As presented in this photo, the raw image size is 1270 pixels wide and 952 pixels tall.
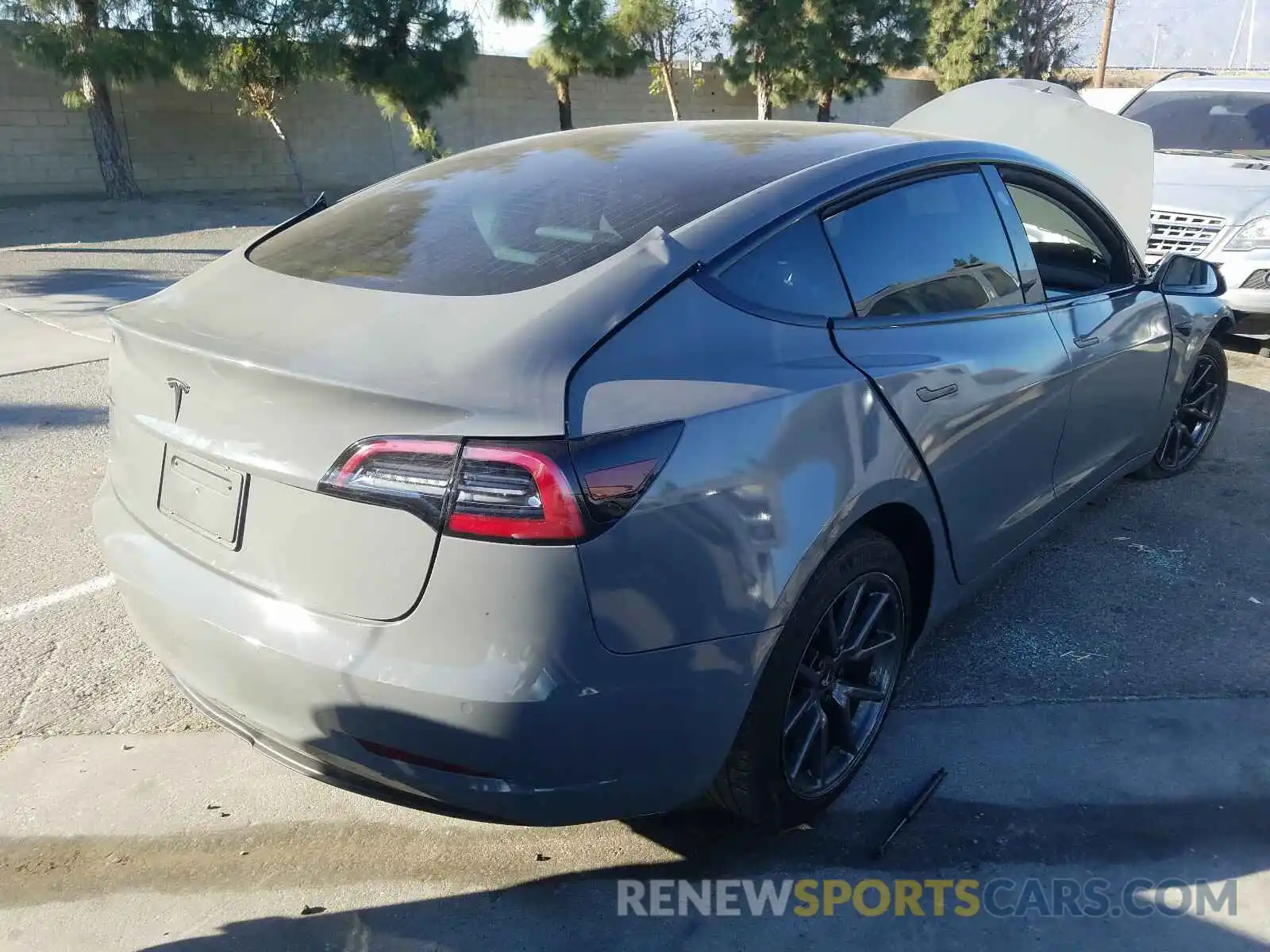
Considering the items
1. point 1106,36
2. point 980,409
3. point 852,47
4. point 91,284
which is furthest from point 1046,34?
point 980,409

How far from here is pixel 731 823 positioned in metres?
2.77

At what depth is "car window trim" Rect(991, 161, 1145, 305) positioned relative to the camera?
135 inches

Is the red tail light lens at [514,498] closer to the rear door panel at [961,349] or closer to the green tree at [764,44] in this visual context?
the rear door panel at [961,349]

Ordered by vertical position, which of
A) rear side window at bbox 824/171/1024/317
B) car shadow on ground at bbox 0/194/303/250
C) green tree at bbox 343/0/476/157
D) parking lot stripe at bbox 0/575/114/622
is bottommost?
car shadow on ground at bbox 0/194/303/250

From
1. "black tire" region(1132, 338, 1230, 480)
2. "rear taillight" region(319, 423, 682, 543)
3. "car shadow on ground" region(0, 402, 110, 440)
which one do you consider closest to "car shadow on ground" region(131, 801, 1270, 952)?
"rear taillight" region(319, 423, 682, 543)

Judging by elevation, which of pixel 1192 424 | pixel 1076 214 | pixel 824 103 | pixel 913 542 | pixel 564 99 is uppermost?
pixel 1076 214

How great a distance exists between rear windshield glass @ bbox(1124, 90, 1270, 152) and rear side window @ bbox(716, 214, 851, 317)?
696 centimetres

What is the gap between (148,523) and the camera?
246 cm

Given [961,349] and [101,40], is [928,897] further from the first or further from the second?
[101,40]

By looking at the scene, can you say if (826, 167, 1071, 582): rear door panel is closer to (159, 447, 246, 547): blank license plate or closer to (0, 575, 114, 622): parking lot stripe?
(159, 447, 246, 547): blank license plate

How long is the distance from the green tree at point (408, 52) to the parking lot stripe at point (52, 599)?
1712 centimetres

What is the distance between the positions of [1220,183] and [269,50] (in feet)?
51.2

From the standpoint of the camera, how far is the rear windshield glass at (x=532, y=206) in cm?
246

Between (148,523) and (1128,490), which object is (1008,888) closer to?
(148,523)
